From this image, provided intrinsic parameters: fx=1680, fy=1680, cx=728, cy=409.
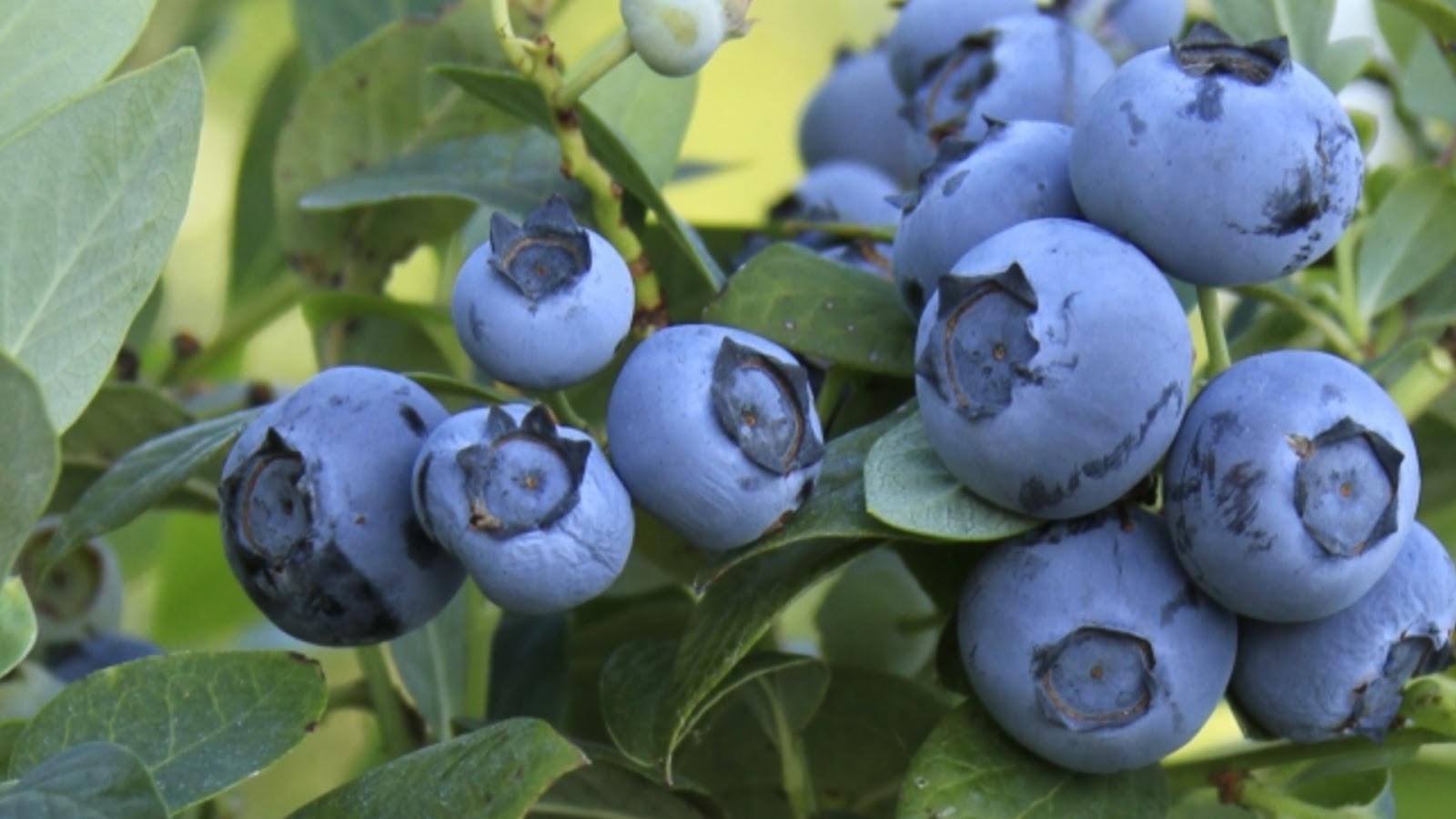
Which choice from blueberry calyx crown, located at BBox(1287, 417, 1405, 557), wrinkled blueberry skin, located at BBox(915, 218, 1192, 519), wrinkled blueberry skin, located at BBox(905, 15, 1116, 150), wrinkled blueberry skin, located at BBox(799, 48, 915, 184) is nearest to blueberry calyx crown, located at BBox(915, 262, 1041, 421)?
wrinkled blueberry skin, located at BBox(915, 218, 1192, 519)

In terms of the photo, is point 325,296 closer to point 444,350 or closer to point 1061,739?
point 444,350

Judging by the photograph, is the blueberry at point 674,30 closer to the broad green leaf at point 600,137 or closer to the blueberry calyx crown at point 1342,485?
the broad green leaf at point 600,137

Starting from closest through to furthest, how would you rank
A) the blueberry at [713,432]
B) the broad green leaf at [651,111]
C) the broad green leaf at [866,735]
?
the blueberry at [713,432] → the broad green leaf at [866,735] → the broad green leaf at [651,111]

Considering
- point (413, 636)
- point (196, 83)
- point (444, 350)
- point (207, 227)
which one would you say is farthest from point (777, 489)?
point (207, 227)

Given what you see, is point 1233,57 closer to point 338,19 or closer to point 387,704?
point 387,704

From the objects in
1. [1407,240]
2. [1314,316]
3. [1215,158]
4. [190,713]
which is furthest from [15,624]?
[1407,240]

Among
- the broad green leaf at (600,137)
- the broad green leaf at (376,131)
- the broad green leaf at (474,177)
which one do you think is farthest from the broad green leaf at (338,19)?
the broad green leaf at (600,137)
